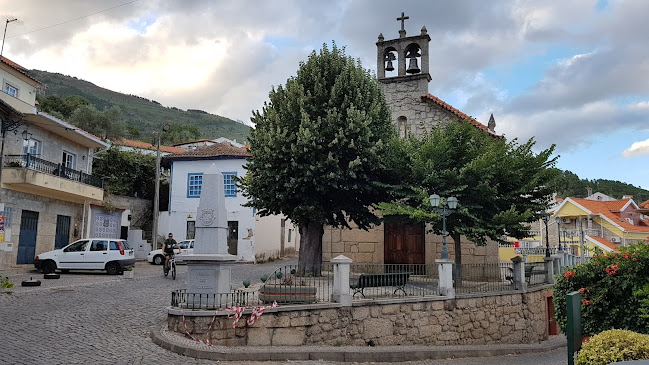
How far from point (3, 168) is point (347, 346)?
663 inches

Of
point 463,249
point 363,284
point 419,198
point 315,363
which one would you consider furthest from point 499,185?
point 315,363

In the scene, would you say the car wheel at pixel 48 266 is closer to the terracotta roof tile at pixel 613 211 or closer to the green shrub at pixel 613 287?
the green shrub at pixel 613 287

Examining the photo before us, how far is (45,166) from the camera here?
20938mm

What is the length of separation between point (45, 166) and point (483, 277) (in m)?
19.4

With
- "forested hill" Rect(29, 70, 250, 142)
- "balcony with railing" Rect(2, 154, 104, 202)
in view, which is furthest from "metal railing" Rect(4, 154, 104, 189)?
"forested hill" Rect(29, 70, 250, 142)

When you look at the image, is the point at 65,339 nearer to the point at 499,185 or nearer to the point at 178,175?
the point at 499,185

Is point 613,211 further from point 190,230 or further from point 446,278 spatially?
point 446,278

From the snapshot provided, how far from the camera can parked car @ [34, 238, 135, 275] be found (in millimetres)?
18094

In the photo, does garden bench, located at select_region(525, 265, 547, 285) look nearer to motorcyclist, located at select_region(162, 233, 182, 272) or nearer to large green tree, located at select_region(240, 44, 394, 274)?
large green tree, located at select_region(240, 44, 394, 274)

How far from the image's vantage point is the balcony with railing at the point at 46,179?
18.9m

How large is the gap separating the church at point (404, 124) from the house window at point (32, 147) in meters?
14.1

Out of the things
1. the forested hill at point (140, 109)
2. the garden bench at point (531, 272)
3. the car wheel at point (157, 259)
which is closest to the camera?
the garden bench at point (531, 272)

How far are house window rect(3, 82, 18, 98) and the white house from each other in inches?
360

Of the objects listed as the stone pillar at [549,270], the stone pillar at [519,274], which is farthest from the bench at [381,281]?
the stone pillar at [549,270]
